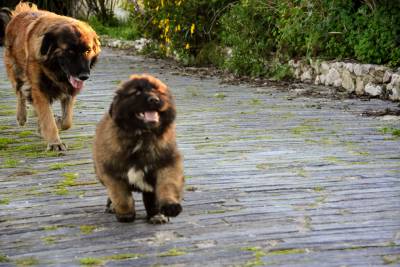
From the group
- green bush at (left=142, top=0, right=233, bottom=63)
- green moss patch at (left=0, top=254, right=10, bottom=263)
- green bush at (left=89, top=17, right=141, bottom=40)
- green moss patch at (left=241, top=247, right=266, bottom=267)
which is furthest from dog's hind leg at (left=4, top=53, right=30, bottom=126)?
green bush at (left=89, top=17, right=141, bottom=40)

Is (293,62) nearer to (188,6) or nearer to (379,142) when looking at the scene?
(188,6)

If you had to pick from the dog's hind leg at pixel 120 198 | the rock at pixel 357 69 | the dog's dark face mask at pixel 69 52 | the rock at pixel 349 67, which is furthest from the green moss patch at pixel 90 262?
the rock at pixel 349 67

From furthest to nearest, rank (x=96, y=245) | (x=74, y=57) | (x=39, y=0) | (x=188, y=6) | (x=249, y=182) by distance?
(x=39, y=0)
(x=188, y=6)
(x=74, y=57)
(x=249, y=182)
(x=96, y=245)

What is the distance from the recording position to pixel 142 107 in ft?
15.6

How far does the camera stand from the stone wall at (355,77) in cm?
1049

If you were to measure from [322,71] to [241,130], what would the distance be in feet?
12.2

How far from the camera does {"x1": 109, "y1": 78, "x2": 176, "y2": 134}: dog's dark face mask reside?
4.76 metres

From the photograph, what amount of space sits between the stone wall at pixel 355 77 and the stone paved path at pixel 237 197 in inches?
18.3

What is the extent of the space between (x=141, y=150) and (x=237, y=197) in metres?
1.12

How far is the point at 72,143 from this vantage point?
827 centimetres

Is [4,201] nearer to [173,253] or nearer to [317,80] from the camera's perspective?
[173,253]

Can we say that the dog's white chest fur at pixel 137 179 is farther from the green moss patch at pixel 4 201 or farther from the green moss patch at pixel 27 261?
the green moss patch at pixel 4 201

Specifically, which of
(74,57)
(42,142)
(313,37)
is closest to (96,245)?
(74,57)

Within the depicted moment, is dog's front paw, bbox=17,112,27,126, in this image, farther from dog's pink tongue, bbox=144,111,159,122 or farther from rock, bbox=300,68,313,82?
rock, bbox=300,68,313,82
